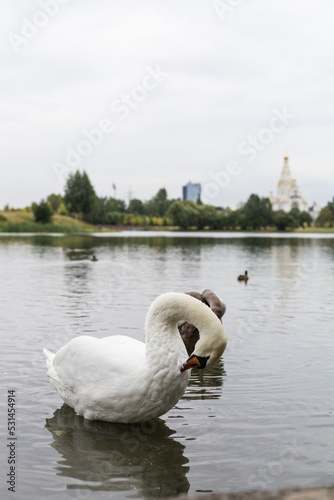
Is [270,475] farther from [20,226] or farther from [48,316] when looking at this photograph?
[20,226]

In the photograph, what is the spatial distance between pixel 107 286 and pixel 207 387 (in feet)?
48.2

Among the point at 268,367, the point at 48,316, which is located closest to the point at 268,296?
the point at 48,316

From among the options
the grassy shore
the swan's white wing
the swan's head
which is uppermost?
the grassy shore

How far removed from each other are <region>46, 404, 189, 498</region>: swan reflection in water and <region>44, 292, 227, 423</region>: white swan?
260 millimetres

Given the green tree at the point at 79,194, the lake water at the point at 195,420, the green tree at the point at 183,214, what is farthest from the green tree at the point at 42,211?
the lake water at the point at 195,420

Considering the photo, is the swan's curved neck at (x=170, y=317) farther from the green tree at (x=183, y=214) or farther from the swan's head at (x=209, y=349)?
the green tree at (x=183, y=214)

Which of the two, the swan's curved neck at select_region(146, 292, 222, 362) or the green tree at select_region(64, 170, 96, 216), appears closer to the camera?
the swan's curved neck at select_region(146, 292, 222, 362)

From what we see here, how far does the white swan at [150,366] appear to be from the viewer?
6.72m

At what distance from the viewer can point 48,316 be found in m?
16.1

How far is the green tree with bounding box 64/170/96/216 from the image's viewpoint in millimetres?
158288

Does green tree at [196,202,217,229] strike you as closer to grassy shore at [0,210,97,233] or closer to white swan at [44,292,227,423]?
grassy shore at [0,210,97,233]

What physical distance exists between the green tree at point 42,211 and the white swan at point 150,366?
5095 inches

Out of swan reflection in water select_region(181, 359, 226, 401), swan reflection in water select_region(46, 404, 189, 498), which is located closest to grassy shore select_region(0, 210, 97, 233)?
swan reflection in water select_region(181, 359, 226, 401)

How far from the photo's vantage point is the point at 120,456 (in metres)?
6.89
